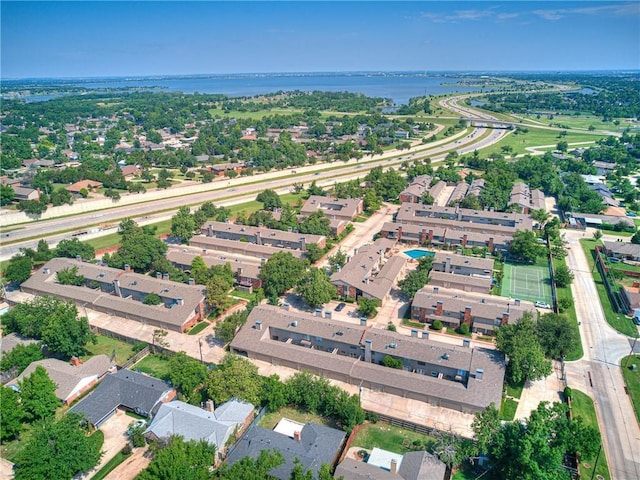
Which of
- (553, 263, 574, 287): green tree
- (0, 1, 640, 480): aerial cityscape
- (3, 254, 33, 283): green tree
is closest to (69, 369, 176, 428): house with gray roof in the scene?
(0, 1, 640, 480): aerial cityscape

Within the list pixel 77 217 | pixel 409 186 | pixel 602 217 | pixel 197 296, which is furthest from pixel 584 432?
pixel 77 217

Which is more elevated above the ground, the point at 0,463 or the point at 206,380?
the point at 206,380

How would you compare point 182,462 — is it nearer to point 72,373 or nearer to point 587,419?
point 72,373

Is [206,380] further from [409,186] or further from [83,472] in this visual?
[409,186]

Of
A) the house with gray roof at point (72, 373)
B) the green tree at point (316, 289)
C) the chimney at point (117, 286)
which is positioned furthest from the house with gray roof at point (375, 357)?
the chimney at point (117, 286)

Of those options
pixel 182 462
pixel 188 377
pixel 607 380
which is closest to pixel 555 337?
pixel 607 380

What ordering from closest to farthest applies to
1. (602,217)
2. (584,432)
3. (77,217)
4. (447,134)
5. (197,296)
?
(584,432) < (197,296) < (602,217) < (77,217) < (447,134)

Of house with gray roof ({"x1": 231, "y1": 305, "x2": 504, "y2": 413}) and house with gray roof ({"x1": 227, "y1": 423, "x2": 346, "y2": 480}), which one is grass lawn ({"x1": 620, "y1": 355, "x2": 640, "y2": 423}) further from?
house with gray roof ({"x1": 227, "y1": 423, "x2": 346, "y2": 480})
